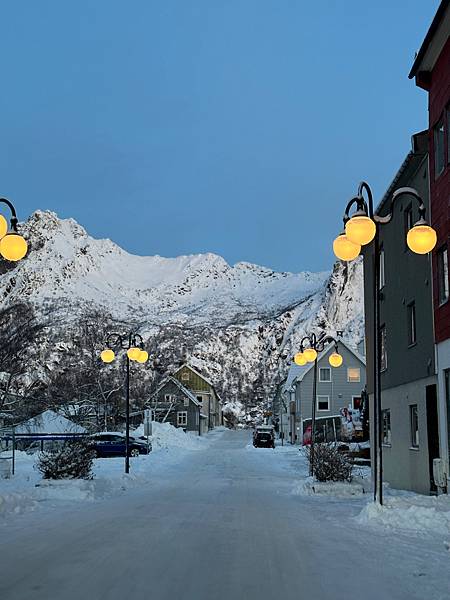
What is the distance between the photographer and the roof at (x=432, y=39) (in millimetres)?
14780

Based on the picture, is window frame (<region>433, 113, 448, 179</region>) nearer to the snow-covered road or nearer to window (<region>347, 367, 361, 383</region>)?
the snow-covered road

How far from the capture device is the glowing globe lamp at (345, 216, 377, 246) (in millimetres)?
11922

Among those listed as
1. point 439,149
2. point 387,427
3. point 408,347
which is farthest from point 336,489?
point 439,149

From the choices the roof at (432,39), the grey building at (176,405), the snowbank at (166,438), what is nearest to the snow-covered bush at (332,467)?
the roof at (432,39)

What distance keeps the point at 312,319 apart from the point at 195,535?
6060 inches

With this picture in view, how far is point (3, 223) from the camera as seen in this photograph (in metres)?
11.0

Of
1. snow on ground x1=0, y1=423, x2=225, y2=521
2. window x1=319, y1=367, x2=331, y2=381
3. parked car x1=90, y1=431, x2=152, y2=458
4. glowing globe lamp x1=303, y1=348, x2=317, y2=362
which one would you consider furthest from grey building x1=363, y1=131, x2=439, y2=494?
window x1=319, y1=367, x2=331, y2=381

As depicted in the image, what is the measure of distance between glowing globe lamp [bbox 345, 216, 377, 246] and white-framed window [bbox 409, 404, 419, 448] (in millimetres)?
9030

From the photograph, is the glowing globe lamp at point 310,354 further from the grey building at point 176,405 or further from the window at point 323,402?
the grey building at point 176,405

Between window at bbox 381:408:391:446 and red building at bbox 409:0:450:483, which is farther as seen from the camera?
window at bbox 381:408:391:446

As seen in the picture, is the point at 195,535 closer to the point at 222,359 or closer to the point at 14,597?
the point at 14,597

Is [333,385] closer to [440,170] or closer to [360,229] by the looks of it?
[440,170]

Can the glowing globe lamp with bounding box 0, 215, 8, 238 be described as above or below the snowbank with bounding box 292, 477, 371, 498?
above

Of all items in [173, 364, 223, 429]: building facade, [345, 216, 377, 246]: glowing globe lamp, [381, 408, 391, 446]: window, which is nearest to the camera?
[345, 216, 377, 246]: glowing globe lamp
